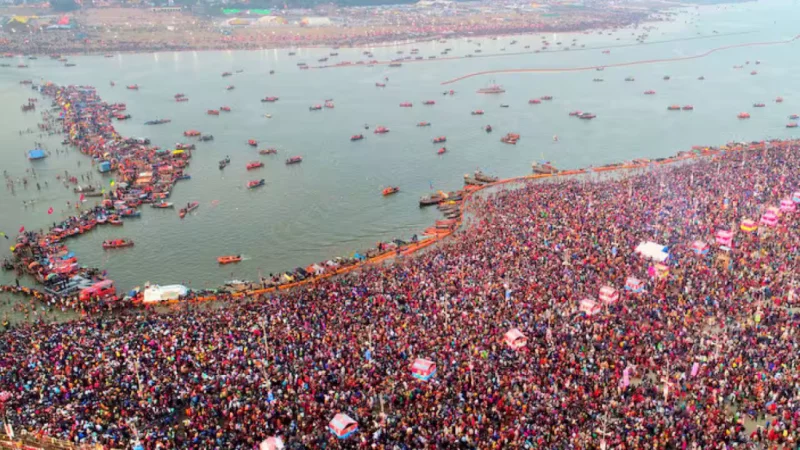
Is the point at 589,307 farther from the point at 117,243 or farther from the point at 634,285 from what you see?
the point at 117,243

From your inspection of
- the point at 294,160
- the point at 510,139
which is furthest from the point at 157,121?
the point at 510,139

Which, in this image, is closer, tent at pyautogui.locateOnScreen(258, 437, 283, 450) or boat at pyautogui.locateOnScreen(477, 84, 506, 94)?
tent at pyautogui.locateOnScreen(258, 437, 283, 450)

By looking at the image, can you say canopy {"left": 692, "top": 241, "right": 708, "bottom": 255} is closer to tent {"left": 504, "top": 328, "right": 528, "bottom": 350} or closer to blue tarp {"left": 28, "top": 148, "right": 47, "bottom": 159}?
tent {"left": 504, "top": 328, "right": 528, "bottom": 350}

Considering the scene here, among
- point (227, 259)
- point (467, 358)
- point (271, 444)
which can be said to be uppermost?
point (467, 358)

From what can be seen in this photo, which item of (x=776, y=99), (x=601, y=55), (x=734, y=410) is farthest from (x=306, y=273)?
(x=601, y=55)

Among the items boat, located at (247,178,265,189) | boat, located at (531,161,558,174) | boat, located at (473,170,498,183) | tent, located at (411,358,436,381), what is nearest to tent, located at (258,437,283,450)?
tent, located at (411,358,436,381)

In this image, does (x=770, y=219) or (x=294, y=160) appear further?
(x=294, y=160)
